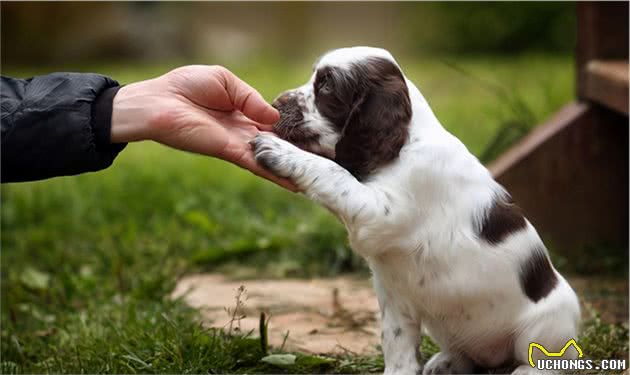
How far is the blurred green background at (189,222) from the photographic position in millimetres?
4039

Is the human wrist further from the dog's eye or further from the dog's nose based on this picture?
the dog's eye

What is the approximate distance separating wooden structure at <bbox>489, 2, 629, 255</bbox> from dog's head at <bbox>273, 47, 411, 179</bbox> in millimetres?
2400

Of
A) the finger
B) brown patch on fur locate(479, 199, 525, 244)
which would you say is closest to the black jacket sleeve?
the finger

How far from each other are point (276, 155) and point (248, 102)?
0.37 metres

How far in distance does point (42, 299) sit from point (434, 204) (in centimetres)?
268

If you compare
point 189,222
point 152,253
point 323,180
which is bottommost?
point 189,222

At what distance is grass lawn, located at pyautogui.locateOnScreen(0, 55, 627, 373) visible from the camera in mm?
3811

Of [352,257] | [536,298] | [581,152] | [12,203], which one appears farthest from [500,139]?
[12,203]

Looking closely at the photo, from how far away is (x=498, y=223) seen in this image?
135 inches

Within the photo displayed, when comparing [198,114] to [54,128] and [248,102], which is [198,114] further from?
[54,128]

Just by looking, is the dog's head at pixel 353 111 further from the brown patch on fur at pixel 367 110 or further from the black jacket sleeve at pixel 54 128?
the black jacket sleeve at pixel 54 128

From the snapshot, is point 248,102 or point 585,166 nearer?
point 248,102

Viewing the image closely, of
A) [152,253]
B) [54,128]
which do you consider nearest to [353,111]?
[54,128]

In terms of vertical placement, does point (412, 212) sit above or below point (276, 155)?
below
